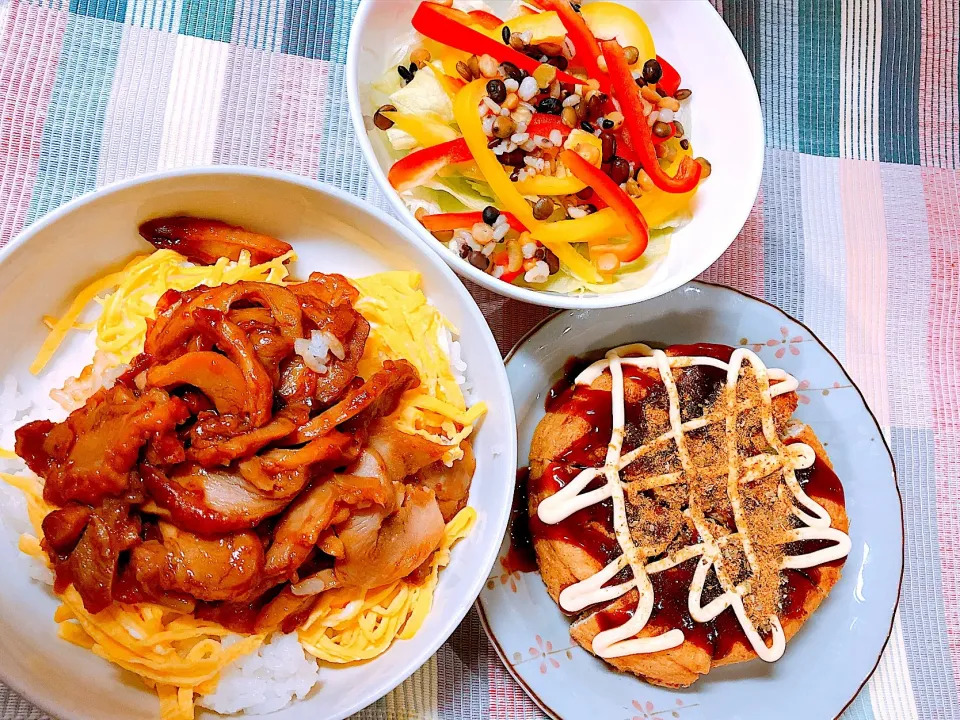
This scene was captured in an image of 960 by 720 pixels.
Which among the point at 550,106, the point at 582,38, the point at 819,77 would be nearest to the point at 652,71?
the point at 582,38

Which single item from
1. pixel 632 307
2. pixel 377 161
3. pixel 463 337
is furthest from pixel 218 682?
pixel 632 307

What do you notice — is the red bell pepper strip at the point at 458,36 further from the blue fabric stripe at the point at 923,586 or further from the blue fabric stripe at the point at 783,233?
the blue fabric stripe at the point at 923,586

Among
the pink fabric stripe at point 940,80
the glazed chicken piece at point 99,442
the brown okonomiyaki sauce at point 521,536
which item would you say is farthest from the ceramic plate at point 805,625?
the pink fabric stripe at point 940,80

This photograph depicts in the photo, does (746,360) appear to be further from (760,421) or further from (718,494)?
(718,494)

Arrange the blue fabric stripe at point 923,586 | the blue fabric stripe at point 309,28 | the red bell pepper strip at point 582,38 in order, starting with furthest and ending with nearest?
the blue fabric stripe at point 923,586 < the blue fabric stripe at point 309,28 < the red bell pepper strip at point 582,38

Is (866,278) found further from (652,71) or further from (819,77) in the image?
(652,71)

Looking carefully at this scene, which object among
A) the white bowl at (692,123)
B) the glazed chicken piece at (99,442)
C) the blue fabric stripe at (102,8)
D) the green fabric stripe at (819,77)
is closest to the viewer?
the glazed chicken piece at (99,442)

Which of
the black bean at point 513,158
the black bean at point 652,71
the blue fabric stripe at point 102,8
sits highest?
the blue fabric stripe at point 102,8
